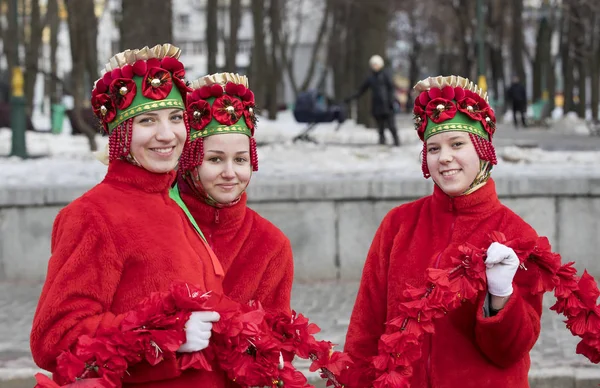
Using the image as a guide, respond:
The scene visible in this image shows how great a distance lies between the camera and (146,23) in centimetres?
1480

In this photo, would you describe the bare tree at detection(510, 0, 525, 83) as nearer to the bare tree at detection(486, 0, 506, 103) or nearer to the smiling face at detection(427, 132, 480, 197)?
the bare tree at detection(486, 0, 506, 103)

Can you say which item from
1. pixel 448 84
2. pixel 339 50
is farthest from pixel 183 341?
pixel 339 50

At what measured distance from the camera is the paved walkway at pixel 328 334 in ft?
23.0

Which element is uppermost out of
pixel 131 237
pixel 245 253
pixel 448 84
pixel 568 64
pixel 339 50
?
pixel 339 50

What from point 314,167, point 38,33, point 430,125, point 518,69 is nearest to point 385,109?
point 314,167

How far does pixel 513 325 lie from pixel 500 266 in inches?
10.4

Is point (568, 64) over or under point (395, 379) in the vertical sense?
over

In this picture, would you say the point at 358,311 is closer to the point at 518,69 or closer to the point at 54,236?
the point at 54,236

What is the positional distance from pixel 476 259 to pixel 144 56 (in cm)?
141

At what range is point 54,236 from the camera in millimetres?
3621

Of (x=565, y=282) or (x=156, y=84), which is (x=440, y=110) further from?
(x=156, y=84)

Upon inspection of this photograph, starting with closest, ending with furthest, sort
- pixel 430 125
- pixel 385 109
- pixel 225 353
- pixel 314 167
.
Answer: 1. pixel 225 353
2. pixel 430 125
3. pixel 314 167
4. pixel 385 109

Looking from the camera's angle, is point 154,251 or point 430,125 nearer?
point 154,251

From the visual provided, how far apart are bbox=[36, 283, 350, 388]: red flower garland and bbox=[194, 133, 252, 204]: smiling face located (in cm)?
60
